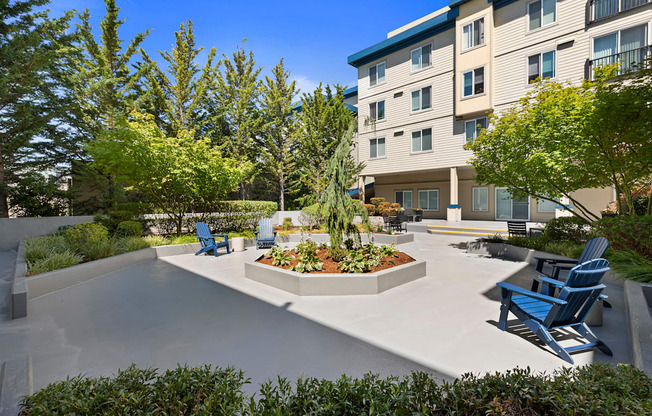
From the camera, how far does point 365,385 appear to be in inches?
69.7

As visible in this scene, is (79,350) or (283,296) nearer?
(79,350)

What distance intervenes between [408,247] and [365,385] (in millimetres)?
9571

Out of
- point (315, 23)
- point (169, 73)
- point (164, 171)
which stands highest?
point (169, 73)

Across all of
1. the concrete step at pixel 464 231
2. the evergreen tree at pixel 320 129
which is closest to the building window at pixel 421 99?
the evergreen tree at pixel 320 129

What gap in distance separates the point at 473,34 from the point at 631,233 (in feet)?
49.1

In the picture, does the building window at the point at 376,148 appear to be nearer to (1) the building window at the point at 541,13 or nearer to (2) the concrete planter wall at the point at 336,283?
(1) the building window at the point at 541,13

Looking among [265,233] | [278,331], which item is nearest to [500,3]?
[265,233]

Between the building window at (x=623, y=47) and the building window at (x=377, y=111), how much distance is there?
444 inches

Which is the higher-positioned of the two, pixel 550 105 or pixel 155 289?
pixel 550 105

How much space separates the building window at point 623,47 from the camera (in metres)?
Result: 12.1

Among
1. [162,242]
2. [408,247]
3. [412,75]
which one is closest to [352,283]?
[408,247]

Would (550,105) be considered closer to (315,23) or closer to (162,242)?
(315,23)

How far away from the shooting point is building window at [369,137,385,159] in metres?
20.6

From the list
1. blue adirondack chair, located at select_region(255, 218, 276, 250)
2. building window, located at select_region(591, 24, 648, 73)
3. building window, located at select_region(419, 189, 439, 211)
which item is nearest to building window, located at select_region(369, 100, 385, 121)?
building window, located at select_region(419, 189, 439, 211)
